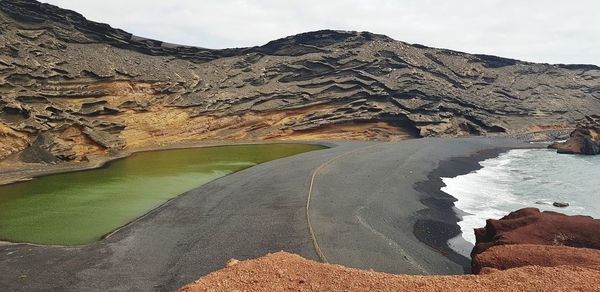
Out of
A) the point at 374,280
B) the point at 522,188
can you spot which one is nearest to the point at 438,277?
the point at 374,280

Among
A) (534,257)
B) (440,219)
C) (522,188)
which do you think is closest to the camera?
(534,257)

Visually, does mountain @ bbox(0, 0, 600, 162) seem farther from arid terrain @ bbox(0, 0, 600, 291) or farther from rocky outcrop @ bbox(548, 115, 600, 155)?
rocky outcrop @ bbox(548, 115, 600, 155)

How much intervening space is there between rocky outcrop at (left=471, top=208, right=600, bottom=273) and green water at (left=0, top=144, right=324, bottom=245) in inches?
625

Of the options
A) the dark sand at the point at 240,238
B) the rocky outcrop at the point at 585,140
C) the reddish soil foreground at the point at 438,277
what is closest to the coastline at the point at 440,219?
the dark sand at the point at 240,238

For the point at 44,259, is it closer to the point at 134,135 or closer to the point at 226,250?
the point at 226,250

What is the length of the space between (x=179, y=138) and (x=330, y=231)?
140 feet

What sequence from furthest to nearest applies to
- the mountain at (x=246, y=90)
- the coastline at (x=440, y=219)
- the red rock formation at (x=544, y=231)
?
the mountain at (x=246, y=90), the coastline at (x=440, y=219), the red rock formation at (x=544, y=231)

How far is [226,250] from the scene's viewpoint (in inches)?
593

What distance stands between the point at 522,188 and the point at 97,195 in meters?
31.0

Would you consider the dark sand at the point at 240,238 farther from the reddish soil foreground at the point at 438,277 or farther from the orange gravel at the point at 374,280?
the orange gravel at the point at 374,280

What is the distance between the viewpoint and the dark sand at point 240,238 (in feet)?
44.1

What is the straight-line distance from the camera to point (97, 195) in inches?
971

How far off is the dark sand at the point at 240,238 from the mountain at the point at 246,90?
21313 millimetres

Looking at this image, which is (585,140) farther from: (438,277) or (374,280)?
(374,280)
